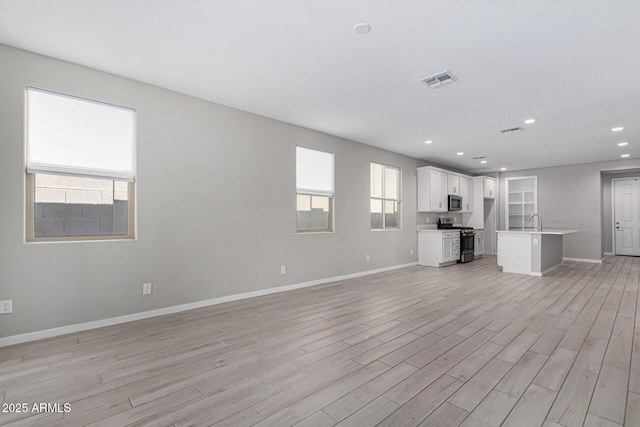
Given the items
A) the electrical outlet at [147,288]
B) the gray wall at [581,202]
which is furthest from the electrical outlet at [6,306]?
the gray wall at [581,202]

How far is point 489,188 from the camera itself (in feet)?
31.5

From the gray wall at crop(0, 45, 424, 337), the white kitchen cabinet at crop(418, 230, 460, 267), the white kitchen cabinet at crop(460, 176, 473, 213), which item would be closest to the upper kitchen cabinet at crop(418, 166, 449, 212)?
the white kitchen cabinet at crop(418, 230, 460, 267)

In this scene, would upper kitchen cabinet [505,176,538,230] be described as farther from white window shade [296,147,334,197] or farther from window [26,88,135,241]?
window [26,88,135,241]

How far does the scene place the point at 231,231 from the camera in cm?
437

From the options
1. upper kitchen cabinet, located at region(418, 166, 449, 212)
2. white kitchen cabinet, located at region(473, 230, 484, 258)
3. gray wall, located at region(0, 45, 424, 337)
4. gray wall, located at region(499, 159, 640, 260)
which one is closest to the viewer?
gray wall, located at region(0, 45, 424, 337)

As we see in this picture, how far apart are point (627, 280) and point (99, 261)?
8637mm

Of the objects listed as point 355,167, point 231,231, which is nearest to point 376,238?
point 355,167

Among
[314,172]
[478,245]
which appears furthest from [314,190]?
[478,245]

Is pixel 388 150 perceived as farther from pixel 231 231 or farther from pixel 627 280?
pixel 627 280

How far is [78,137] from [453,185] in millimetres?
8235

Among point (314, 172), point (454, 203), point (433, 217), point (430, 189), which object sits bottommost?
point (433, 217)

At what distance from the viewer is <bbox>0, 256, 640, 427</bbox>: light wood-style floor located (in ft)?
6.13

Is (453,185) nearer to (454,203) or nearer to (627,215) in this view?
(454,203)

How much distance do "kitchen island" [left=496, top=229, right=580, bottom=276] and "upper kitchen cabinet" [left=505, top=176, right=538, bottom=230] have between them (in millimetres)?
2766
